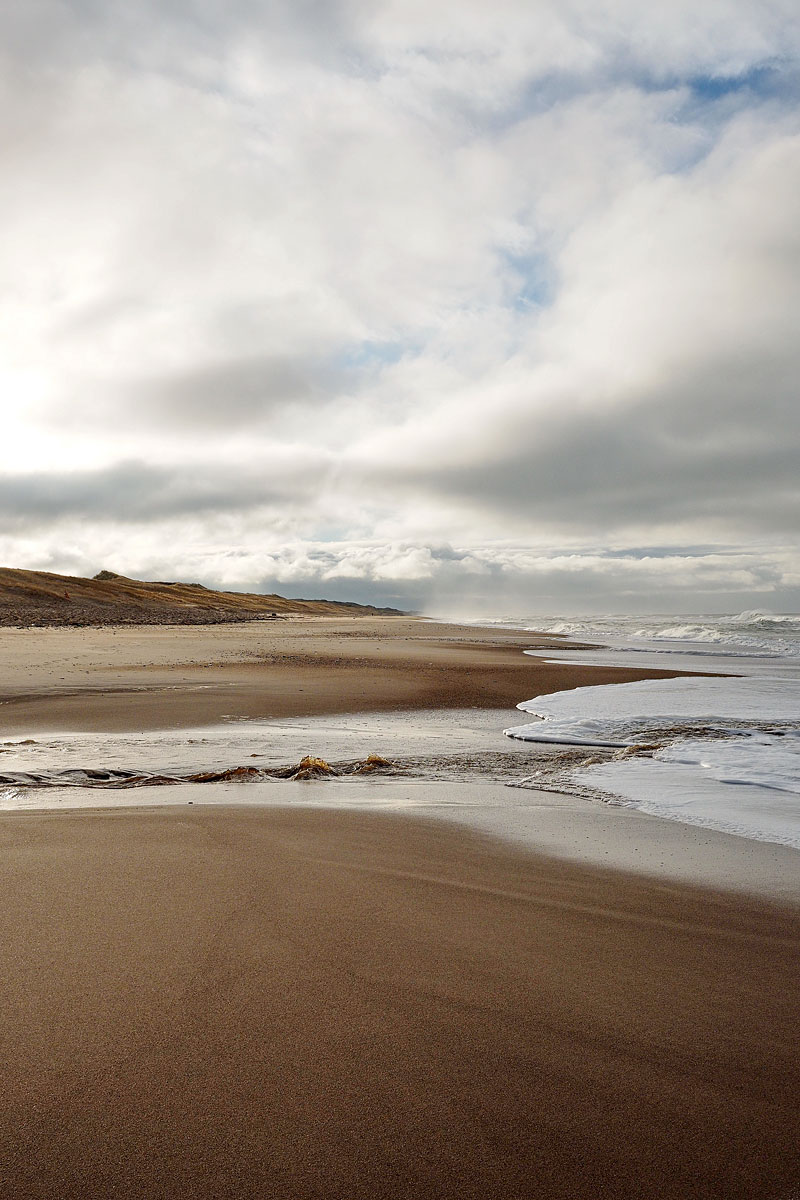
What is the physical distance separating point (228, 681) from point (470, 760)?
825 centimetres

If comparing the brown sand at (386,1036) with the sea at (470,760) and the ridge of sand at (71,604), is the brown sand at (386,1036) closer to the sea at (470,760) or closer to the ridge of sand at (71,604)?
the sea at (470,760)

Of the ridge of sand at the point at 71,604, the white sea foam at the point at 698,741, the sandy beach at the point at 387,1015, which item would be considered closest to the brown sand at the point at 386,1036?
the sandy beach at the point at 387,1015

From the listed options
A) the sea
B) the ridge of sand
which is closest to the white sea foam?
the sea

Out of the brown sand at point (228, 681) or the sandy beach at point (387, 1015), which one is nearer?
the sandy beach at point (387, 1015)

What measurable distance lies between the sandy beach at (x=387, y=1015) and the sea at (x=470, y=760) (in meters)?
0.95

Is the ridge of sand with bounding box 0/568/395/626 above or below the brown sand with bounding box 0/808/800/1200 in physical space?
above

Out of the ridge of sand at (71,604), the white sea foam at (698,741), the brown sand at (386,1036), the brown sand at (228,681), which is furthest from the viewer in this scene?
the ridge of sand at (71,604)

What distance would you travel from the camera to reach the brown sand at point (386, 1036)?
1.70 m

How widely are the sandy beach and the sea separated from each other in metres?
0.95

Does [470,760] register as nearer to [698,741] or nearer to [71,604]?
[698,741]

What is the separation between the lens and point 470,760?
23.5ft

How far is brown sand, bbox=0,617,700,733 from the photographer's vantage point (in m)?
10.3

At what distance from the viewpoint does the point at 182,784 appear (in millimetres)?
5852

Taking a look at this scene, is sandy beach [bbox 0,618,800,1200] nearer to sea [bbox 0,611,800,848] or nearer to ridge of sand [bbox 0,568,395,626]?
sea [bbox 0,611,800,848]
